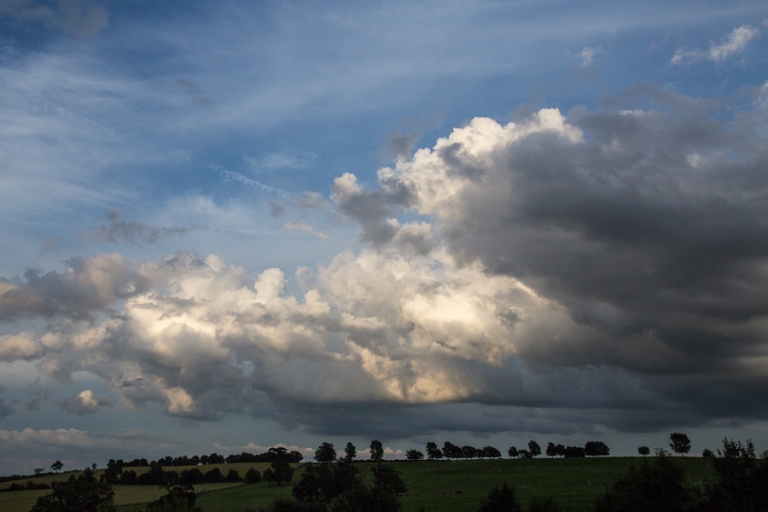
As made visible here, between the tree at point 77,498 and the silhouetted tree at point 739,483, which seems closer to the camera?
the silhouetted tree at point 739,483

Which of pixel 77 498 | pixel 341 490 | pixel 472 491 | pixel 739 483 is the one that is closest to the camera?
pixel 739 483

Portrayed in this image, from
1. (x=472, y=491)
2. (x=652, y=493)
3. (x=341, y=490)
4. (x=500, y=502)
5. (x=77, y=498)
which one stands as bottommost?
(x=472, y=491)

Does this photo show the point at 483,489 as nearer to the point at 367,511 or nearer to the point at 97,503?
the point at 367,511

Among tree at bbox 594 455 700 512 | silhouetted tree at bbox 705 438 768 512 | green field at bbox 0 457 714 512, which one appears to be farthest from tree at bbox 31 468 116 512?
silhouetted tree at bbox 705 438 768 512

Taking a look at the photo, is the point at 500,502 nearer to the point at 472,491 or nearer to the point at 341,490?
the point at 472,491

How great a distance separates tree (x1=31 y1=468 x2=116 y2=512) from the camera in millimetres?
123062

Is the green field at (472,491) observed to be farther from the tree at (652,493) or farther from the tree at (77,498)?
the tree at (77,498)

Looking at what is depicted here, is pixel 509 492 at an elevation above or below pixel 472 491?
above

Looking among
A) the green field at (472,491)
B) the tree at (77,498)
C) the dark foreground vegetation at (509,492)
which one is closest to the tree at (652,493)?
the dark foreground vegetation at (509,492)

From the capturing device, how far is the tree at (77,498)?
123 m

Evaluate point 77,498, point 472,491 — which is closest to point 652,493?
point 472,491

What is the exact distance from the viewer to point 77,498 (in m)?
127

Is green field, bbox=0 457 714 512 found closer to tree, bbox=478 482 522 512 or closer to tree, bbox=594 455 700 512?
tree, bbox=594 455 700 512

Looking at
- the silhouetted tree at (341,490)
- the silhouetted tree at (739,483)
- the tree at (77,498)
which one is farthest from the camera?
the tree at (77,498)
